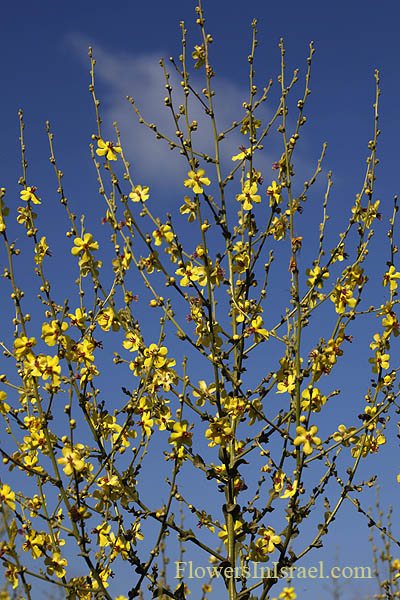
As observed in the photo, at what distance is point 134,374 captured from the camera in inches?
160

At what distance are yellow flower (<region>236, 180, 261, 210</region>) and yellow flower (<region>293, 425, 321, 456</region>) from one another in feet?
4.92

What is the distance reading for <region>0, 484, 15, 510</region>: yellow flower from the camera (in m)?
3.40

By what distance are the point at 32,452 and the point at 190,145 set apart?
7.28 ft

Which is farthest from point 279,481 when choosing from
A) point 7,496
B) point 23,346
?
point 23,346

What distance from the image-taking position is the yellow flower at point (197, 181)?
3.88m

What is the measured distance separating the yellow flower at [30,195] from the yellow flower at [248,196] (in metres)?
1.31

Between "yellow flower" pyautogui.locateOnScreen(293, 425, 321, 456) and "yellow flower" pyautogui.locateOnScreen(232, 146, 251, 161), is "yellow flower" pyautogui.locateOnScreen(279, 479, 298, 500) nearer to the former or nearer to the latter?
"yellow flower" pyautogui.locateOnScreen(293, 425, 321, 456)

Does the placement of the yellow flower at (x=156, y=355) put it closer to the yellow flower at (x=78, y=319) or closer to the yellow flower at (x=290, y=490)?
the yellow flower at (x=78, y=319)

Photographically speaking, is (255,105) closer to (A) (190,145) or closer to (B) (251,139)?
(B) (251,139)

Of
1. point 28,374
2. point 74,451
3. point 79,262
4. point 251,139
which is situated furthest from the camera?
point 251,139

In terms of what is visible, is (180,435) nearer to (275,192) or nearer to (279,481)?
(279,481)

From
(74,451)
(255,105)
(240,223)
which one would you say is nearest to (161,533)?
(74,451)

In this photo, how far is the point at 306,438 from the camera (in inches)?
134

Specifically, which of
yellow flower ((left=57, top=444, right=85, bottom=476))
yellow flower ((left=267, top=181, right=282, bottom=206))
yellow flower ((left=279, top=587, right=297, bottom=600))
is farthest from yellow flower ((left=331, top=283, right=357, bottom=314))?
yellow flower ((left=279, top=587, right=297, bottom=600))
